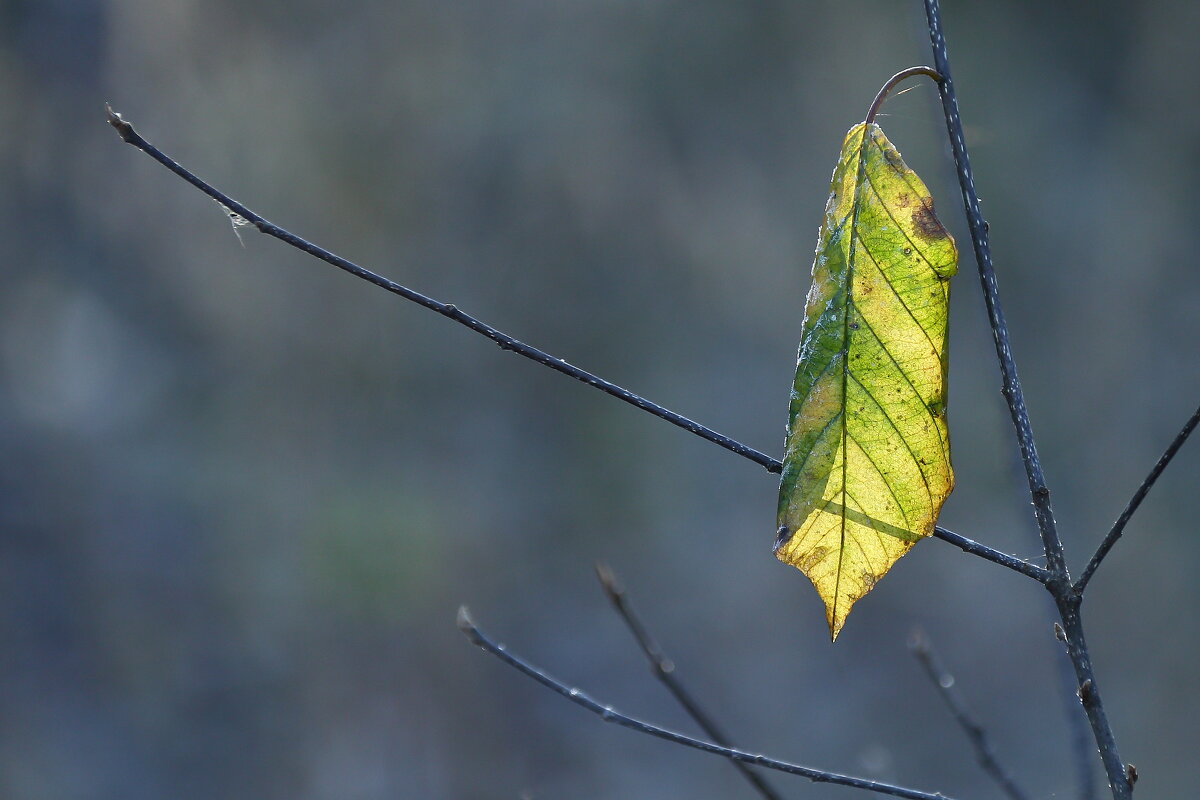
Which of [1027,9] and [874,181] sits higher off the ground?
[1027,9]

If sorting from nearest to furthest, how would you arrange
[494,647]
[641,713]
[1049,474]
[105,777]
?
[494,647]
[105,777]
[641,713]
[1049,474]

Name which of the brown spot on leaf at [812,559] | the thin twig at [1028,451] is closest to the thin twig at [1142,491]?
the thin twig at [1028,451]

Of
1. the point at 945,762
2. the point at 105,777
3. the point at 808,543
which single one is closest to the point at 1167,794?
the point at 945,762

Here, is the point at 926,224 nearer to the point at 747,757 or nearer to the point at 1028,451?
the point at 1028,451

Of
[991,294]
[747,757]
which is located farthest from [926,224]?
[747,757]

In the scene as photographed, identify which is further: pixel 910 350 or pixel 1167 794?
pixel 1167 794

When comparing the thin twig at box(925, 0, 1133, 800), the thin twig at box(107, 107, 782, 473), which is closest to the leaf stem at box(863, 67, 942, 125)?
the thin twig at box(925, 0, 1133, 800)

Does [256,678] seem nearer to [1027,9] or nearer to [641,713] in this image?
[641,713]

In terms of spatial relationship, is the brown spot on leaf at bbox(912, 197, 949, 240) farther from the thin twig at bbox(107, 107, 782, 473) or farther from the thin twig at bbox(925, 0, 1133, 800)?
the thin twig at bbox(107, 107, 782, 473)
